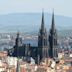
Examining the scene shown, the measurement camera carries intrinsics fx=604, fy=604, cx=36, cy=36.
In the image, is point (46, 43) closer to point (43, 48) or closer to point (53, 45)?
point (43, 48)

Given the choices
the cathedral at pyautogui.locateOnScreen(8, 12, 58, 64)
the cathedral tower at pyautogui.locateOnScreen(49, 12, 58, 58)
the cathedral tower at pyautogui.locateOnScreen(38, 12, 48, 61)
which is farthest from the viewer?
the cathedral tower at pyautogui.locateOnScreen(49, 12, 58, 58)

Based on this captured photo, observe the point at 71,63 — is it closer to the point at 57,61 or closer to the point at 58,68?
the point at 57,61

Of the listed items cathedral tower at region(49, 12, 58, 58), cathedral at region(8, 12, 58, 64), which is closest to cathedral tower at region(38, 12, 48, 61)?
cathedral at region(8, 12, 58, 64)

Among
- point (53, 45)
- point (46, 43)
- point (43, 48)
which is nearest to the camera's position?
point (46, 43)

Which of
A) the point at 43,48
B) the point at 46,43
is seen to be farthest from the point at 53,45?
the point at 43,48

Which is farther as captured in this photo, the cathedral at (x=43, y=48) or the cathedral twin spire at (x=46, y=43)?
the cathedral at (x=43, y=48)

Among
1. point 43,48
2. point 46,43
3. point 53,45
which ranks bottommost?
point 43,48

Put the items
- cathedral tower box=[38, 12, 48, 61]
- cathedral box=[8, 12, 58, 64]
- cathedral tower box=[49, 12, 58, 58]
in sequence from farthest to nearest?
1. cathedral tower box=[49, 12, 58, 58]
2. cathedral box=[8, 12, 58, 64]
3. cathedral tower box=[38, 12, 48, 61]

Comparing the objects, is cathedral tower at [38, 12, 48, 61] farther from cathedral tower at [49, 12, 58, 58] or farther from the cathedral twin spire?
cathedral tower at [49, 12, 58, 58]

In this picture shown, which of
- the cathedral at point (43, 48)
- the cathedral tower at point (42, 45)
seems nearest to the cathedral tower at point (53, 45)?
the cathedral at point (43, 48)

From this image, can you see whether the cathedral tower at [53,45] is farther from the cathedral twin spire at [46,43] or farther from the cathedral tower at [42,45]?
the cathedral tower at [42,45]

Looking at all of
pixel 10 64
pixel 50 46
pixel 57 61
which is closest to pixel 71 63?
pixel 57 61
